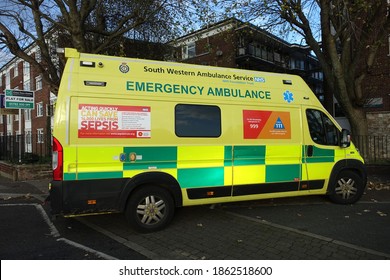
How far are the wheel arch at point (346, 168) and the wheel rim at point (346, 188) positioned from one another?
0.78 ft

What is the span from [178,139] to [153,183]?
0.80m

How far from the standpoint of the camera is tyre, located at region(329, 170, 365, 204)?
6.88 metres

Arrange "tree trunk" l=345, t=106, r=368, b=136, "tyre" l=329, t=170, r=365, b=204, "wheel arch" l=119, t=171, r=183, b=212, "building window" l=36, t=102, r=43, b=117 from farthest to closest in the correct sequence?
"building window" l=36, t=102, r=43, b=117
"tree trunk" l=345, t=106, r=368, b=136
"tyre" l=329, t=170, r=365, b=204
"wheel arch" l=119, t=171, r=183, b=212

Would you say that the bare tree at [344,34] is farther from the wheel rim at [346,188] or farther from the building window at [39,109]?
the building window at [39,109]

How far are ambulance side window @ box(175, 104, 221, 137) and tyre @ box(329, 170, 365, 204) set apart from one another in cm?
300

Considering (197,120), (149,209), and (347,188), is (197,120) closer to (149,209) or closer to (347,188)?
(149,209)

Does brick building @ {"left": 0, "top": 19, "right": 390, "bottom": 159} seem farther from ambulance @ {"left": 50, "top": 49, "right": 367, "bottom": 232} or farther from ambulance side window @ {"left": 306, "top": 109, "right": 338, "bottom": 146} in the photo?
ambulance @ {"left": 50, "top": 49, "right": 367, "bottom": 232}

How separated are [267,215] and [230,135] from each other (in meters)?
1.77

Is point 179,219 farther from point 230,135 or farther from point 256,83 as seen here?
point 256,83

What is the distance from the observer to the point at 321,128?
660 cm

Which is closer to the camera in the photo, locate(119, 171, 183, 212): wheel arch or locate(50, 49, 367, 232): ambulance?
locate(50, 49, 367, 232): ambulance

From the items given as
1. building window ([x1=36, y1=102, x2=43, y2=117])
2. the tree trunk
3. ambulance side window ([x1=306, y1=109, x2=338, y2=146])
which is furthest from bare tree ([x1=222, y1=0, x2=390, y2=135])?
building window ([x1=36, y1=102, x2=43, y2=117])

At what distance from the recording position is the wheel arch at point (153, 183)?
496 cm

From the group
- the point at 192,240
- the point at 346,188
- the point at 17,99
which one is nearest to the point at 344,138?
the point at 346,188
